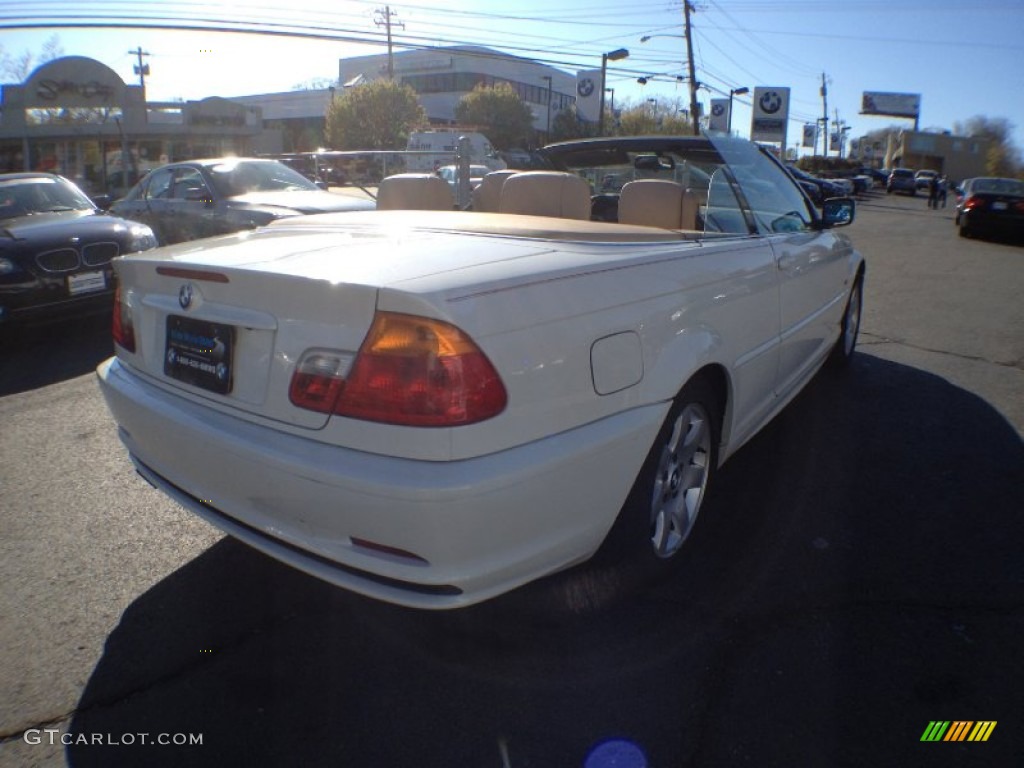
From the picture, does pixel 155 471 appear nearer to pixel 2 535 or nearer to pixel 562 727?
pixel 2 535

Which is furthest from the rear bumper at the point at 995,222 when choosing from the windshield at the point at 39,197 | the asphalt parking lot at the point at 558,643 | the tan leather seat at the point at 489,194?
the windshield at the point at 39,197

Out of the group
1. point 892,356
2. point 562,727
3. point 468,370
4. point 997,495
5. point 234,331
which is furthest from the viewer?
point 892,356

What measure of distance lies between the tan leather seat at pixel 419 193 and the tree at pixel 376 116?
46.1m

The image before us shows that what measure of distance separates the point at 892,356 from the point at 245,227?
6.65 metres

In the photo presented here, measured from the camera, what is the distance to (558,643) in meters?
2.51

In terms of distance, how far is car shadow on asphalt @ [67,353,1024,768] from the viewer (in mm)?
2102

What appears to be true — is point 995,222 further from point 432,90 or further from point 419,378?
point 432,90

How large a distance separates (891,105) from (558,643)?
342 feet

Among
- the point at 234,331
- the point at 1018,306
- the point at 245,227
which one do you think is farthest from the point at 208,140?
the point at 234,331

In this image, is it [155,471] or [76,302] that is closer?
[155,471]

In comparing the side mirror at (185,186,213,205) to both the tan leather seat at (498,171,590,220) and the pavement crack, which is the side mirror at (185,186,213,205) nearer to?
the tan leather seat at (498,171,590,220)

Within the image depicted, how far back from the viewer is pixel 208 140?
1630 inches

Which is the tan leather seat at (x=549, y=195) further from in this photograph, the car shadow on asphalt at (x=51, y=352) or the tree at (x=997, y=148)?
the tree at (x=997, y=148)

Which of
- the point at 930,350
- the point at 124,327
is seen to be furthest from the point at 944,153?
the point at 124,327
